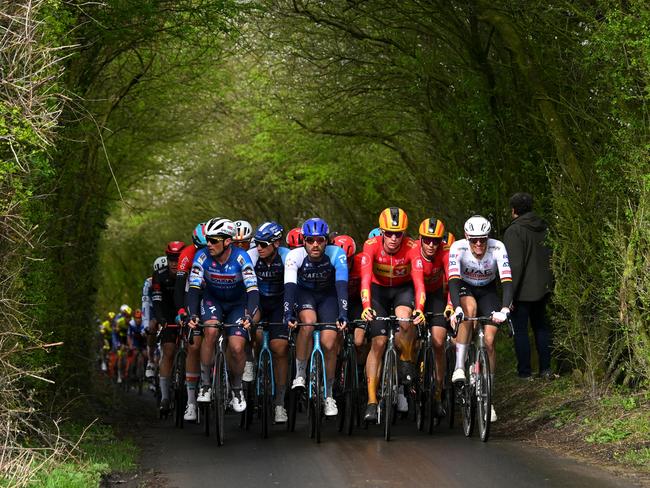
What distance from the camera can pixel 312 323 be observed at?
13.5 metres

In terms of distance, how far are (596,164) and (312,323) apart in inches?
133

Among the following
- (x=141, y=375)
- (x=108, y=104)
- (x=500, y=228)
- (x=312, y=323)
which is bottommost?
(x=141, y=375)

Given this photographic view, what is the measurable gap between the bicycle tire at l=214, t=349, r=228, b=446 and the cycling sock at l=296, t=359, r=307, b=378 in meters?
0.78

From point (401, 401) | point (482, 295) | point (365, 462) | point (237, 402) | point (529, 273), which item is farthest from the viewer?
point (529, 273)

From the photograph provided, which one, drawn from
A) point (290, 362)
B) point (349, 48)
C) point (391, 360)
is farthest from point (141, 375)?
point (391, 360)

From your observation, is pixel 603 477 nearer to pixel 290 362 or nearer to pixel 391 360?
pixel 391 360

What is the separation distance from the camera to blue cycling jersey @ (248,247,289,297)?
14.9 meters

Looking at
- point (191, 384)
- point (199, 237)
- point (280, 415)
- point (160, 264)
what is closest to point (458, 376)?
point (280, 415)

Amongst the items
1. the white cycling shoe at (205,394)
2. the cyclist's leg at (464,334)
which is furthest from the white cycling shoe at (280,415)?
the cyclist's leg at (464,334)

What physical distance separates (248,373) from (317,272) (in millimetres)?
1761

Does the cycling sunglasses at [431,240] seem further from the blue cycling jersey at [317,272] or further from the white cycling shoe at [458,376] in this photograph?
the white cycling shoe at [458,376]

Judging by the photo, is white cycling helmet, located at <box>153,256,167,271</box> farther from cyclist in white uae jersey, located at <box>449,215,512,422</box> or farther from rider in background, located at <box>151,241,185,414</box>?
cyclist in white uae jersey, located at <box>449,215,512,422</box>

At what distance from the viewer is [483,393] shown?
41.0 feet

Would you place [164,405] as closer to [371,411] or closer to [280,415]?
[280,415]
